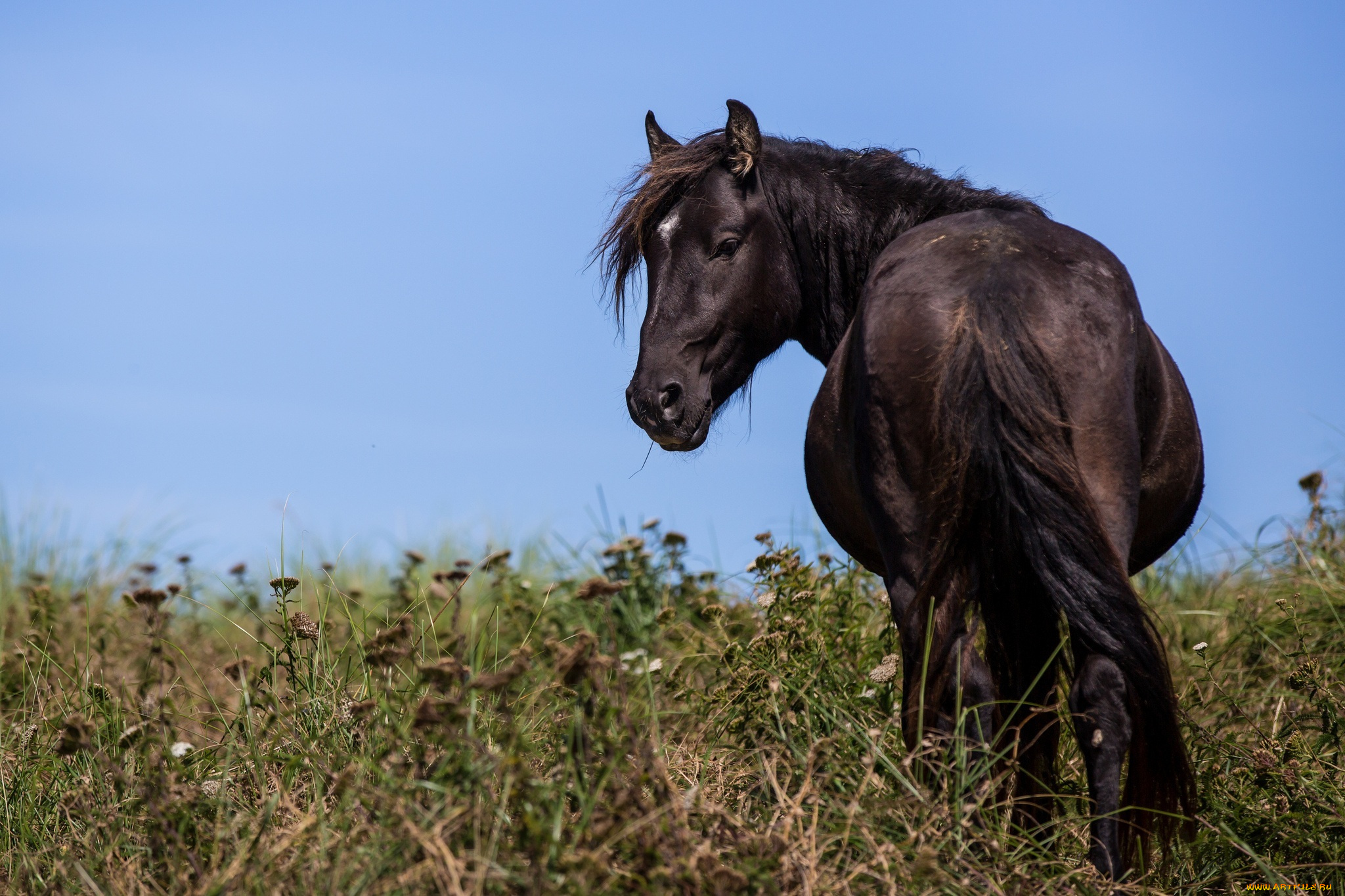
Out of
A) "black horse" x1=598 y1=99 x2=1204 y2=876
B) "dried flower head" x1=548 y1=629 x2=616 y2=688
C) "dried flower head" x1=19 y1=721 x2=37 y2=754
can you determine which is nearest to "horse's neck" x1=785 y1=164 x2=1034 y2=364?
"black horse" x1=598 y1=99 x2=1204 y2=876

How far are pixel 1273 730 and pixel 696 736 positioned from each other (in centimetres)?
208

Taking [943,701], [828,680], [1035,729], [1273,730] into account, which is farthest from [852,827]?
[1273,730]

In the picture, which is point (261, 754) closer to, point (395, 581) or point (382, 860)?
point (382, 860)

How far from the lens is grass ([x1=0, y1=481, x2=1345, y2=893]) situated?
210cm

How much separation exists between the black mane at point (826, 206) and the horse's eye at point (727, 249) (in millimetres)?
193

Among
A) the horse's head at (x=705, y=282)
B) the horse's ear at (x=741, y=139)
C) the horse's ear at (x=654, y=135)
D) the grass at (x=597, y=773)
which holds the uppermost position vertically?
A: the horse's ear at (x=654, y=135)

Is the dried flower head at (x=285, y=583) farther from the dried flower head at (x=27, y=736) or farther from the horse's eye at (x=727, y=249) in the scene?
the horse's eye at (x=727, y=249)

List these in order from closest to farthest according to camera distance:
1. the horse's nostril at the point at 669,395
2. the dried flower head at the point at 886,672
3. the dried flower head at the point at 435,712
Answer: the dried flower head at the point at 435,712 < the dried flower head at the point at 886,672 < the horse's nostril at the point at 669,395

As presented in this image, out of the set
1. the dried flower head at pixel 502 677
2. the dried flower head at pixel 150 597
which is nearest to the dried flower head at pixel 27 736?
the dried flower head at pixel 150 597

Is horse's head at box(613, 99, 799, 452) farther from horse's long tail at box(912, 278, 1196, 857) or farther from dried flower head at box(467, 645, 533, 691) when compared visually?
dried flower head at box(467, 645, 533, 691)

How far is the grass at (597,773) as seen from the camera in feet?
6.90

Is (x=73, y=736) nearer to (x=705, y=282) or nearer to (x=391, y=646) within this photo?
(x=391, y=646)

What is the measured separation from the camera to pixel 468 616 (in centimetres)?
661

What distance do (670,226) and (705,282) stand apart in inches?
8.7
